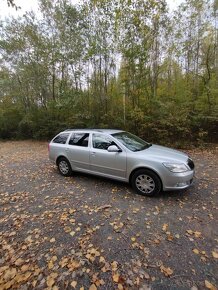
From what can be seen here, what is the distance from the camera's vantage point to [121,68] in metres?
10.2

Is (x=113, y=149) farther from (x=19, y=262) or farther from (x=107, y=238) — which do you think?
(x=19, y=262)

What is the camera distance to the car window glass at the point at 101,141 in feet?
14.3

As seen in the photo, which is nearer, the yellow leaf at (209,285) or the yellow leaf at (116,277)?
the yellow leaf at (209,285)

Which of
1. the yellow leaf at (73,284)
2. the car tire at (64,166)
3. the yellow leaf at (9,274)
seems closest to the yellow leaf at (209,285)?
the yellow leaf at (73,284)

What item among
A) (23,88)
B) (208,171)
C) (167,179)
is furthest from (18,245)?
(23,88)

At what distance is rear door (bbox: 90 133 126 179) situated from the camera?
408cm

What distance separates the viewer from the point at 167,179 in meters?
3.58

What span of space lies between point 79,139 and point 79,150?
1.17 feet

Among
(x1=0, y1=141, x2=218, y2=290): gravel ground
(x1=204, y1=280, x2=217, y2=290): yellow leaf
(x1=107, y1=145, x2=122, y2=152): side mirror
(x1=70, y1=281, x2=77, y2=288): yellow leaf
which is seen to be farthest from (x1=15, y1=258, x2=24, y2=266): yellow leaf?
(x1=107, y1=145, x2=122, y2=152): side mirror

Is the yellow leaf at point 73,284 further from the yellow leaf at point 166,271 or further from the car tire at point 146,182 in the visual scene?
the car tire at point 146,182

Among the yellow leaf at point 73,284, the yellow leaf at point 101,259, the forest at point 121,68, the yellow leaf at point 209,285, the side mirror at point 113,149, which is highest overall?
the forest at point 121,68

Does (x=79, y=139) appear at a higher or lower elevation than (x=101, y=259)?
higher

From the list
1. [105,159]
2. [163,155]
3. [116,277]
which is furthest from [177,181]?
[116,277]

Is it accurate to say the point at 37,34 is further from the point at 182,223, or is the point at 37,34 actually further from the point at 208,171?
the point at 182,223
